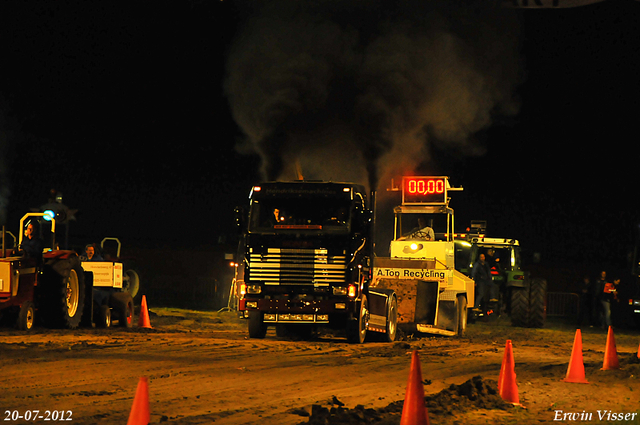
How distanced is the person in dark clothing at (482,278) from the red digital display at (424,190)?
8.60 feet

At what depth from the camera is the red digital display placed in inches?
850

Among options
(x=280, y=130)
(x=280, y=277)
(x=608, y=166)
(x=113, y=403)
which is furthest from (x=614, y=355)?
(x=608, y=166)

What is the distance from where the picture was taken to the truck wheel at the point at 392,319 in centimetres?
1744

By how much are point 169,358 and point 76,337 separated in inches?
151

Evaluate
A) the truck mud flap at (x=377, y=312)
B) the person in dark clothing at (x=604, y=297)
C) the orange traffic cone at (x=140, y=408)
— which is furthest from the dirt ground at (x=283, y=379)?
the person in dark clothing at (x=604, y=297)

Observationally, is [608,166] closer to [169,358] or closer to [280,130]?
[280,130]

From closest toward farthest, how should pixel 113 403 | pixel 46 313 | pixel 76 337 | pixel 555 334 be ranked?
pixel 113 403 → pixel 76 337 → pixel 46 313 → pixel 555 334

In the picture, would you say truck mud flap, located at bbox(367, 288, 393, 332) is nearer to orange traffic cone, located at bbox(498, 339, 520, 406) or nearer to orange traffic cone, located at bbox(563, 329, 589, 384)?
orange traffic cone, located at bbox(563, 329, 589, 384)

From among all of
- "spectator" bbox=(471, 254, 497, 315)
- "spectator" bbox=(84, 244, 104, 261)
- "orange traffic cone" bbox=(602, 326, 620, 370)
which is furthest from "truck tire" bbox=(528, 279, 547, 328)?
"spectator" bbox=(84, 244, 104, 261)

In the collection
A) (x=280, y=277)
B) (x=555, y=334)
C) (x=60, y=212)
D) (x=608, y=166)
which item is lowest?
(x=555, y=334)

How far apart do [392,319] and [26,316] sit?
7.36m

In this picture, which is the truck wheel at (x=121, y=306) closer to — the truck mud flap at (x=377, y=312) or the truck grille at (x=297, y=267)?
the truck grille at (x=297, y=267)

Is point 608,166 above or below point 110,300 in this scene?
above

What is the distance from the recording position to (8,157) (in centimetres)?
2241
